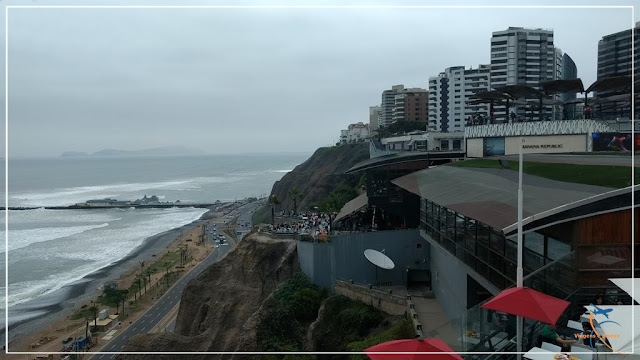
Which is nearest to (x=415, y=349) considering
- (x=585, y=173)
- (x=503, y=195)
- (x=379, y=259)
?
(x=503, y=195)

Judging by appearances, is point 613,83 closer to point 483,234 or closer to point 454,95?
point 483,234

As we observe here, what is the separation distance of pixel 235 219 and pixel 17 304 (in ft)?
158

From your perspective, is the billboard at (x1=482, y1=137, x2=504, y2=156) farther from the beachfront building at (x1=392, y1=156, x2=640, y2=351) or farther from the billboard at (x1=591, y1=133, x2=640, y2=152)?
the beachfront building at (x1=392, y1=156, x2=640, y2=351)

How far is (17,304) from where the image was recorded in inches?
1706

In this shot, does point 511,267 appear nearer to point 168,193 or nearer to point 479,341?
point 479,341

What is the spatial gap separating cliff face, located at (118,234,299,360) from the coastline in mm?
13620

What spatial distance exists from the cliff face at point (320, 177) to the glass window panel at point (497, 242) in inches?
2233

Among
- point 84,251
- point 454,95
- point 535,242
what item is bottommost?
point 84,251

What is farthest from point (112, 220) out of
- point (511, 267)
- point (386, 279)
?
point (511, 267)

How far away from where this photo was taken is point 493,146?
3083cm

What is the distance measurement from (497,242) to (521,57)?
94317mm

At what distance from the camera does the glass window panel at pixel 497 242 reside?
11.0m

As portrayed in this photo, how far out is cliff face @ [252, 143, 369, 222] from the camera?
76562 millimetres

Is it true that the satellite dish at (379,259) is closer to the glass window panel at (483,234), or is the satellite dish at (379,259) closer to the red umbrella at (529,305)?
the glass window panel at (483,234)
